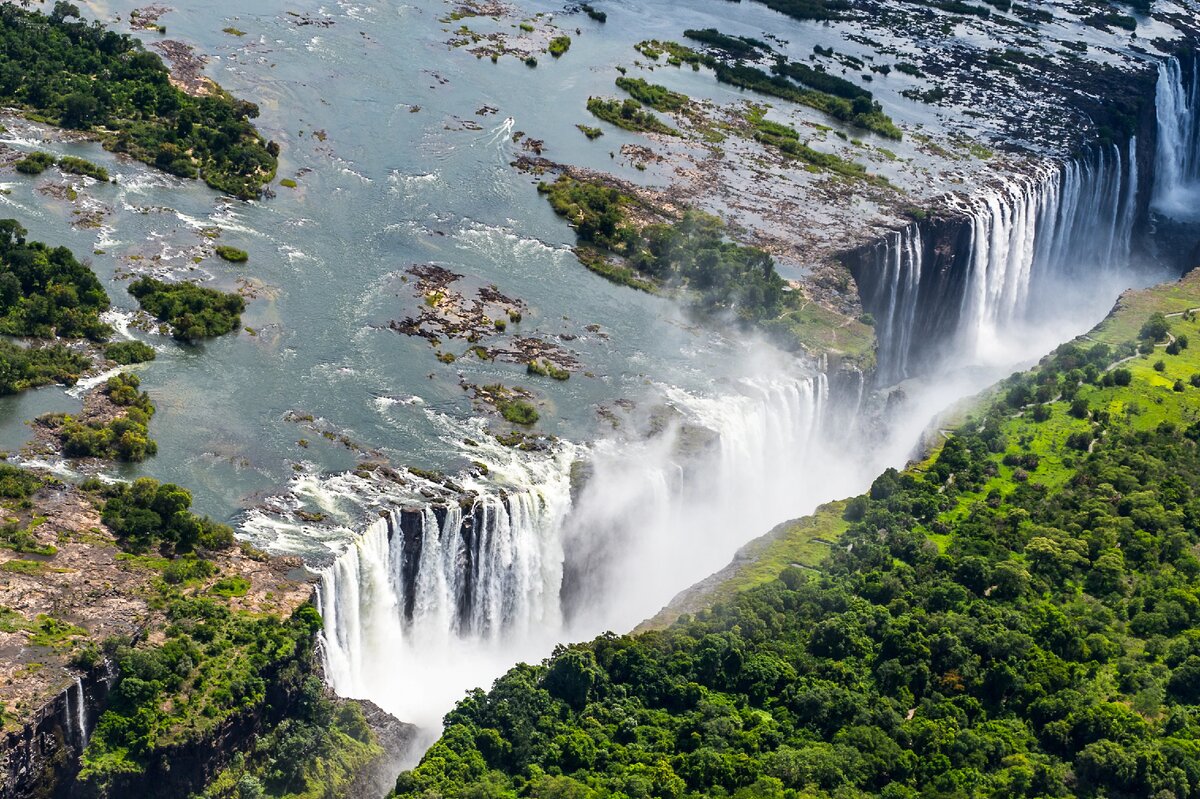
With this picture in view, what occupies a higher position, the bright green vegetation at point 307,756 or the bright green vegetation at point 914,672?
the bright green vegetation at point 914,672

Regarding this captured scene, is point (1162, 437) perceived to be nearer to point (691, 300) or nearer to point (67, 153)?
point (691, 300)

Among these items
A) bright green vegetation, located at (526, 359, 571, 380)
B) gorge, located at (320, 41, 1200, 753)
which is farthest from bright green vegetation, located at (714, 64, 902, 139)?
bright green vegetation, located at (526, 359, 571, 380)

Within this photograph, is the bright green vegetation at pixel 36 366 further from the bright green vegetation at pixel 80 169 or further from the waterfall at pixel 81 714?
the waterfall at pixel 81 714

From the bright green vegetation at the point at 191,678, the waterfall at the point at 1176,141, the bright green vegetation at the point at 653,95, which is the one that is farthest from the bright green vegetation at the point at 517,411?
the waterfall at the point at 1176,141

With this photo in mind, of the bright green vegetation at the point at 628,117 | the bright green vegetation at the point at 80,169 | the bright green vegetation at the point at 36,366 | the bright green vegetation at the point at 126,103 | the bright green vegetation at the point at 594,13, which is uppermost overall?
the bright green vegetation at the point at 594,13

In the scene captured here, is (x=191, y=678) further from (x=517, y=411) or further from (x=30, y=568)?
(x=517, y=411)

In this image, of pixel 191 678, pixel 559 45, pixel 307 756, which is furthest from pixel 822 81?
pixel 191 678
